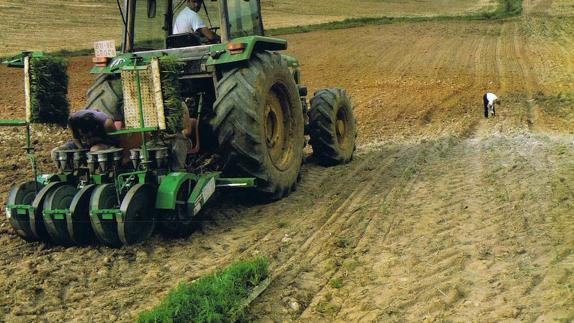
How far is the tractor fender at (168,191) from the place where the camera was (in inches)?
189

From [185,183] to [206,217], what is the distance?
80 cm

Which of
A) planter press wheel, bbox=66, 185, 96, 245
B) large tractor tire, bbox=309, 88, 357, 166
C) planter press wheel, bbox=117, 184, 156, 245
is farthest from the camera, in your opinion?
large tractor tire, bbox=309, 88, 357, 166

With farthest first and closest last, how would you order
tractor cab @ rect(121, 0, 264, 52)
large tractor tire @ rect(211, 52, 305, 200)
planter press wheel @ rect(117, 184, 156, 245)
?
tractor cab @ rect(121, 0, 264, 52), large tractor tire @ rect(211, 52, 305, 200), planter press wheel @ rect(117, 184, 156, 245)

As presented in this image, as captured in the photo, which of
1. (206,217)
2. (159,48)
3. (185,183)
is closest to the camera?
(185,183)

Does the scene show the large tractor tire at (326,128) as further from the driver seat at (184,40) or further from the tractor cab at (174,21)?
the driver seat at (184,40)

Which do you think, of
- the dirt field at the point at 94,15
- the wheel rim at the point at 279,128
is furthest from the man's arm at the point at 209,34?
the dirt field at the point at 94,15

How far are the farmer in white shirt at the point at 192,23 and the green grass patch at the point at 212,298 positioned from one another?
3.11 metres

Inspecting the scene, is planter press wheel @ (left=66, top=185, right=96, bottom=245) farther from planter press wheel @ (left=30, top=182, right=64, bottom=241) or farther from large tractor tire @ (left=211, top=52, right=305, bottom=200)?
large tractor tire @ (left=211, top=52, right=305, bottom=200)

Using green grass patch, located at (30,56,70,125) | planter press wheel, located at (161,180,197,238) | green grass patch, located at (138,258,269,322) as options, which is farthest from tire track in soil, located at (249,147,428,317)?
green grass patch, located at (30,56,70,125)

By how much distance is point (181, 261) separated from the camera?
4609 mm

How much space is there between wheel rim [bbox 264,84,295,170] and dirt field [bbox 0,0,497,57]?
51.6ft

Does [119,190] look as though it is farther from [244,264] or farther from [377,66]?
[377,66]

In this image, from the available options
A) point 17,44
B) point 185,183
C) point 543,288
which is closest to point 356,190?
point 185,183

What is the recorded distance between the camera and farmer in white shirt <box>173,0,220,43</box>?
21.1ft
